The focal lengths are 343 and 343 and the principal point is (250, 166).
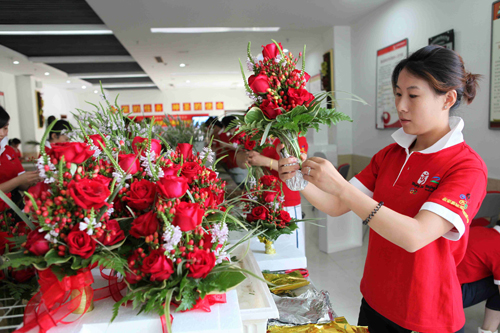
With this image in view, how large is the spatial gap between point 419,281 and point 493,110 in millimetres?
2516

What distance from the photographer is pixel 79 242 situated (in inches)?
25.8

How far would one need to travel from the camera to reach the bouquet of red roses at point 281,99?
40.5 inches

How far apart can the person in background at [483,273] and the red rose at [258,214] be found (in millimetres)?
1297

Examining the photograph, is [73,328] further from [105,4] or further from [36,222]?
[105,4]

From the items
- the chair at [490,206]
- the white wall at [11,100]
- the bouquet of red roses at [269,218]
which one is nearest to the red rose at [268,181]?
the bouquet of red roses at [269,218]

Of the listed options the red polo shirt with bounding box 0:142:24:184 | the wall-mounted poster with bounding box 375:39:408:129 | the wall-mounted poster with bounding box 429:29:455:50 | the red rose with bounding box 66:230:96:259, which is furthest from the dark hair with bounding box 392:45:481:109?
the wall-mounted poster with bounding box 375:39:408:129

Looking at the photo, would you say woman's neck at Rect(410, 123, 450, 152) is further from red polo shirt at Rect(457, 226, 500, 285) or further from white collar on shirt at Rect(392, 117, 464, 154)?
red polo shirt at Rect(457, 226, 500, 285)

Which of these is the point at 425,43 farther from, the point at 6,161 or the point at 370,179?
the point at 6,161

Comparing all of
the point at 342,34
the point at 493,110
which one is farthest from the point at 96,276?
the point at 342,34

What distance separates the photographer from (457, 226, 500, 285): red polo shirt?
1.98 metres

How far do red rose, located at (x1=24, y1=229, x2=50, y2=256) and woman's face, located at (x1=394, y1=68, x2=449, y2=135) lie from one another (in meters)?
1.09

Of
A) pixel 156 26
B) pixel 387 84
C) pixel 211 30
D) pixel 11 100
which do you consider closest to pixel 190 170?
pixel 387 84

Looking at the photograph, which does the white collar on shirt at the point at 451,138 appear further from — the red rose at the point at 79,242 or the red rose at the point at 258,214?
the red rose at the point at 79,242

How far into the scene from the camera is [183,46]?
6.82 m
